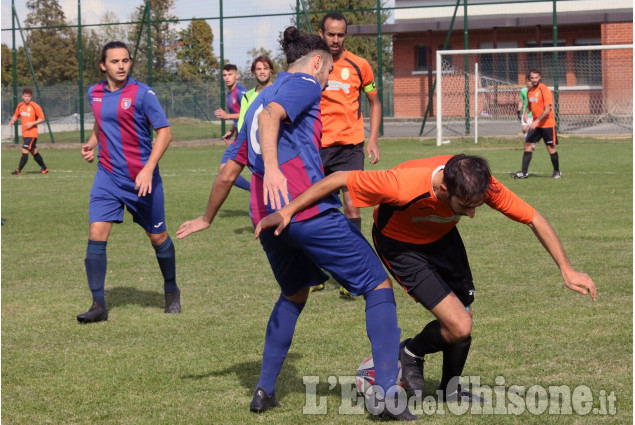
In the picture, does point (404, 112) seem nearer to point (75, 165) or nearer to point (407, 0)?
point (407, 0)

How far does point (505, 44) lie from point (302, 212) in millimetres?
35328

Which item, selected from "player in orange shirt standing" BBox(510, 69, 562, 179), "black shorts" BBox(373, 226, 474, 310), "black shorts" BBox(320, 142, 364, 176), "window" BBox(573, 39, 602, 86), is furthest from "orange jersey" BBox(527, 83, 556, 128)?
"black shorts" BBox(373, 226, 474, 310)

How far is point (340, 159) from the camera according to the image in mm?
7711

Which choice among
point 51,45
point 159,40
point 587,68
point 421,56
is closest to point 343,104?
point 587,68

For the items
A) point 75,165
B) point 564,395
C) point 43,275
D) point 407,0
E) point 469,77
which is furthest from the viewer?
point 407,0

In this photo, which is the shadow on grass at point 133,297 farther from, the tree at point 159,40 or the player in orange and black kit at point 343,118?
the tree at point 159,40

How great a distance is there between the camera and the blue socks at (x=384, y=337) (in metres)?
4.13

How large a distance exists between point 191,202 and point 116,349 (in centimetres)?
834

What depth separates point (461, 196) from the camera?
3775mm

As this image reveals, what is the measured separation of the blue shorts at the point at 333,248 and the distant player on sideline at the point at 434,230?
10cm

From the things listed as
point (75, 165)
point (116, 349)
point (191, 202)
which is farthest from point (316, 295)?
point (75, 165)

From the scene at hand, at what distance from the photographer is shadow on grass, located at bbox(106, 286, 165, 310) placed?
7035mm

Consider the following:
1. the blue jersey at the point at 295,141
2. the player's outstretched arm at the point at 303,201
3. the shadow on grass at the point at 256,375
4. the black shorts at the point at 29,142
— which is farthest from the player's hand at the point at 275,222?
the black shorts at the point at 29,142

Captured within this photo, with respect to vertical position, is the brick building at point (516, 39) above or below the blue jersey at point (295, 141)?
above
